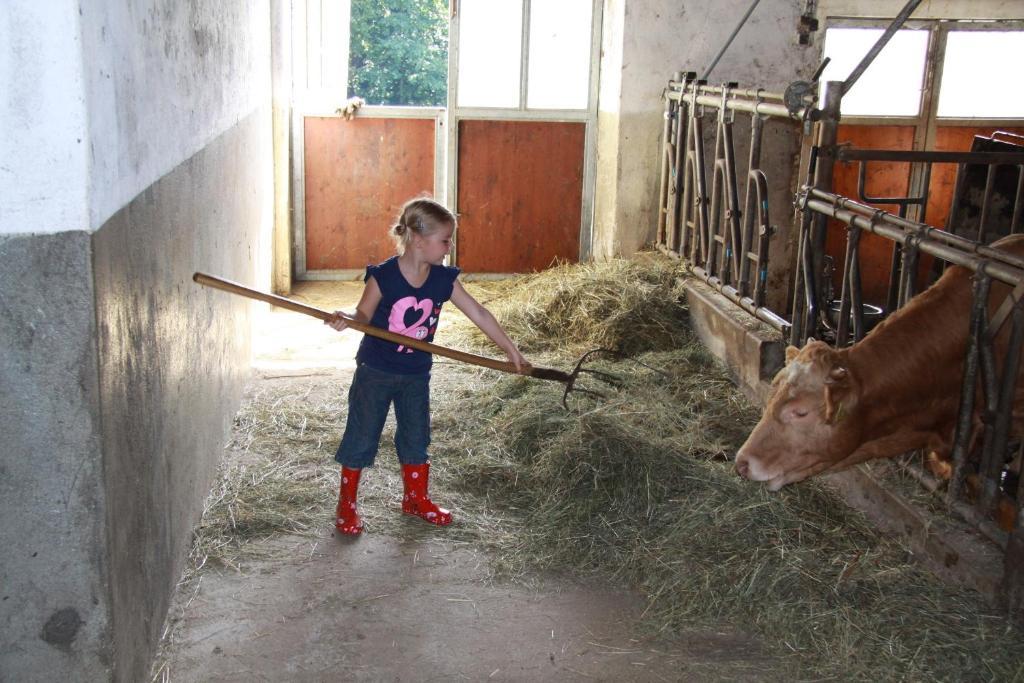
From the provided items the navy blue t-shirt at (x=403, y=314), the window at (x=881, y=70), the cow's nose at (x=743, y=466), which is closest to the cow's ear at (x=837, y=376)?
the cow's nose at (x=743, y=466)

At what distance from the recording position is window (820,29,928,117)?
8.64 metres

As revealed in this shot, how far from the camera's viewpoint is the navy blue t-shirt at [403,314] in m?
3.93

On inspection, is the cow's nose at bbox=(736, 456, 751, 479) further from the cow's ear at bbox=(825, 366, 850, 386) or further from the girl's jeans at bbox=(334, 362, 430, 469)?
the girl's jeans at bbox=(334, 362, 430, 469)

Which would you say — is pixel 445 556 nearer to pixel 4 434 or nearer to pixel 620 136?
pixel 4 434

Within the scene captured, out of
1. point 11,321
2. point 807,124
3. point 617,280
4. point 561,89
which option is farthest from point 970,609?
point 561,89

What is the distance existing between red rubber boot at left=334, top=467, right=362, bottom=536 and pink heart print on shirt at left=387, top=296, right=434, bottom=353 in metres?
0.54

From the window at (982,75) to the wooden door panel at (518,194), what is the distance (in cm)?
315

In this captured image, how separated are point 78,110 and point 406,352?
1900 millimetres

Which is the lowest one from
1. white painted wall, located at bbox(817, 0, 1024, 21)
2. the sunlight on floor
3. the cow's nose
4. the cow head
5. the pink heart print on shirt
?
the sunlight on floor

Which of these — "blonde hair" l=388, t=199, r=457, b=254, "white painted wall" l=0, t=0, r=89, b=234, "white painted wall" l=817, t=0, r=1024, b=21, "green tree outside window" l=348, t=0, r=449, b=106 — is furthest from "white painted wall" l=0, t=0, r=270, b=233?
"green tree outside window" l=348, t=0, r=449, b=106

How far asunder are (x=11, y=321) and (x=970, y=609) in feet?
9.55

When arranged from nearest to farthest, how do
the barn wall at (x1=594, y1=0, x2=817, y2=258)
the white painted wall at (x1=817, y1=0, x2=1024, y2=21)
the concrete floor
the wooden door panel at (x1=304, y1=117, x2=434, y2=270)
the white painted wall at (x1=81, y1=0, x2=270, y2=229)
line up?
the white painted wall at (x1=81, y1=0, x2=270, y2=229) < the concrete floor < the barn wall at (x1=594, y1=0, x2=817, y2=258) < the white painted wall at (x1=817, y1=0, x2=1024, y2=21) < the wooden door panel at (x1=304, y1=117, x2=434, y2=270)

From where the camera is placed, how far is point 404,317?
3.95 meters

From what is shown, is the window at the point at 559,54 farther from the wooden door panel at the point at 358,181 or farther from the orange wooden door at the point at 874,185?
the orange wooden door at the point at 874,185
